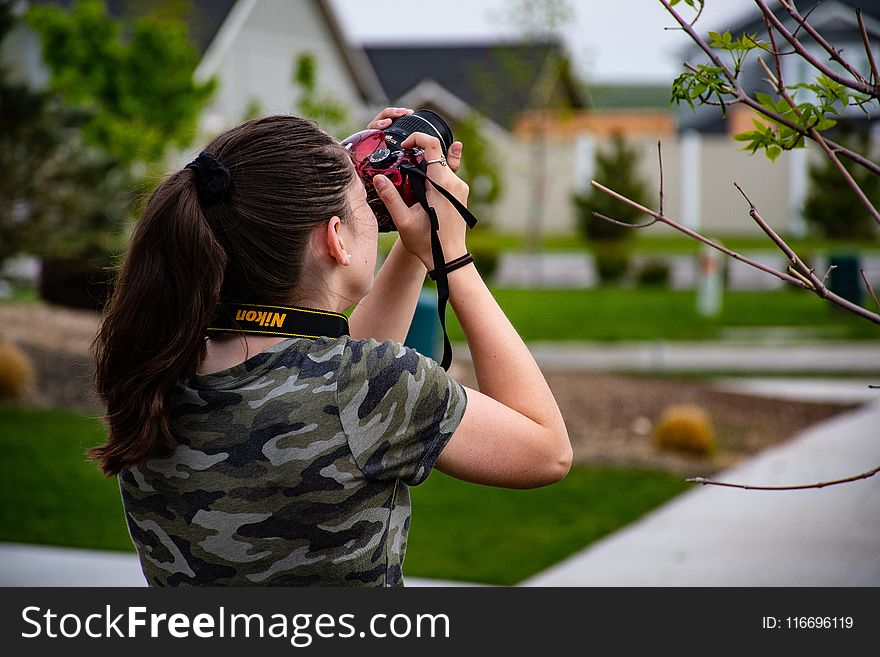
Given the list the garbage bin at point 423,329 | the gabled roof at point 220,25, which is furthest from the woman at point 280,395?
the gabled roof at point 220,25

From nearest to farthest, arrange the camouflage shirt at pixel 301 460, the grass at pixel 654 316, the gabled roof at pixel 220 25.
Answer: the camouflage shirt at pixel 301 460, the grass at pixel 654 316, the gabled roof at pixel 220 25

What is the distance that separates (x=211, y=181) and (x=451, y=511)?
501cm

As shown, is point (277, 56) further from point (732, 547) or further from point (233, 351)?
point (233, 351)

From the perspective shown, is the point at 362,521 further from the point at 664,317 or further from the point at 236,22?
the point at 236,22

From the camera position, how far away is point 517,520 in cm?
625

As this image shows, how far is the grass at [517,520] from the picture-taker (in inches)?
213

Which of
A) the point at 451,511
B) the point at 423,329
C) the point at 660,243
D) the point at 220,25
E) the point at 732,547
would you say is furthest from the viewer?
the point at 660,243

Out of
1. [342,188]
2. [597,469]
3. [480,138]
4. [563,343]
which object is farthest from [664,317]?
[342,188]

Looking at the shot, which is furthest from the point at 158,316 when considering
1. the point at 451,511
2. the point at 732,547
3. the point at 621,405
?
the point at 621,405

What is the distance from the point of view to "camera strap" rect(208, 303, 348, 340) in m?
1.68

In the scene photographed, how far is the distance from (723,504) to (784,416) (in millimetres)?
2875

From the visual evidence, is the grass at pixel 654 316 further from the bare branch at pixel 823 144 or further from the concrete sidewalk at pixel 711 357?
the bare branch at pixel 823 144

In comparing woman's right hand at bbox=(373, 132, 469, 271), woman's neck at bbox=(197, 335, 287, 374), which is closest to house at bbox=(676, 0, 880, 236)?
woman's right hand at bbox=(373, 132, 469, 271)

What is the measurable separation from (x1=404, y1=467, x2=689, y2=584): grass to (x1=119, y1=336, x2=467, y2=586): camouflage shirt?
3593 mm
